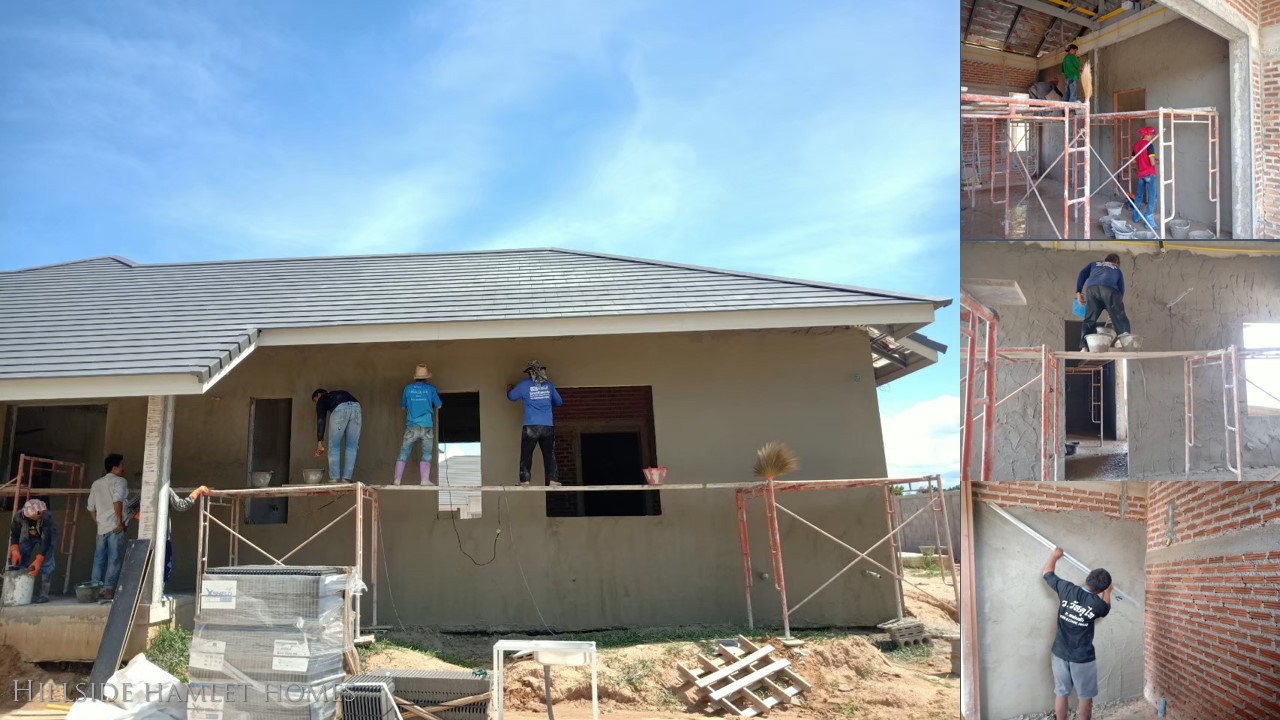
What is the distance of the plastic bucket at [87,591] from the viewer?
9.20 metres

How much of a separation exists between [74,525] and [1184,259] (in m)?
10.8

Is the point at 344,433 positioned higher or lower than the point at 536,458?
higher

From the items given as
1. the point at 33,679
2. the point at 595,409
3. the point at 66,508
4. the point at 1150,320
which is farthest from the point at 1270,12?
the point at 66,508

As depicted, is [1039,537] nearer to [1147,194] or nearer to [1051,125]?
[1147,194]

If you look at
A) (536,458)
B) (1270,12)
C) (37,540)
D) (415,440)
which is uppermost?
(1270,12)

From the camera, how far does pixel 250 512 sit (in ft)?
42.3

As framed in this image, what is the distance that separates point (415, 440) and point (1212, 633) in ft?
25.1

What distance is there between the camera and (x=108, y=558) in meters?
9.69

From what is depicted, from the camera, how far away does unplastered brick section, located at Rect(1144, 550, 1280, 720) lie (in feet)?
17.9

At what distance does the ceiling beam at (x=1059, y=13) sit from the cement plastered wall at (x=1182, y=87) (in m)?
0.13

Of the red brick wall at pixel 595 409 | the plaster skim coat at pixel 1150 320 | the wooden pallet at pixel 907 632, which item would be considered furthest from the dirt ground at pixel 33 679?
the plaster skim coat at pixel 1150 320

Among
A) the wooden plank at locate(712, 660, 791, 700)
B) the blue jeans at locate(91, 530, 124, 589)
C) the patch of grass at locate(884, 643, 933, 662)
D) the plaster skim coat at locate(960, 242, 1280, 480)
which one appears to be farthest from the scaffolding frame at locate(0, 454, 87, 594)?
the plaster skim coat at locate(960, 242, 1280, 480)

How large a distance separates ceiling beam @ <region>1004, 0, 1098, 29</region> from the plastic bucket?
9046 millimetres

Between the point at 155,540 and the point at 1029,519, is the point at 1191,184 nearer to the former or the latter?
the point at 1029,519
